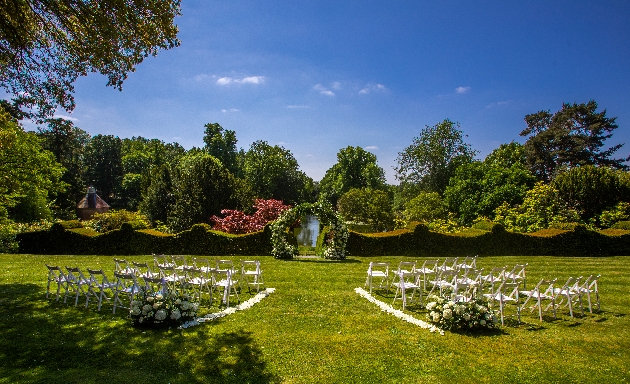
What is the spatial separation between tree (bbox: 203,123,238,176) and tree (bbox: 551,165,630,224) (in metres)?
38.8

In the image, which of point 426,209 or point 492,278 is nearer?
point 492,278

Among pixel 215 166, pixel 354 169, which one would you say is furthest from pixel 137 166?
pixel 215 166

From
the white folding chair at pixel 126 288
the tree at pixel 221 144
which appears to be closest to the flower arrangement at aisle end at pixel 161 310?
the white folding chair at pixel 126 288

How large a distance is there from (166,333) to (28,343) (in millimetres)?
2008

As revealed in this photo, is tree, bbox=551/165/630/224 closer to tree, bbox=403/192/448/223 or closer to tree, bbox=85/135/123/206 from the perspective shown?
tree, bbox=403/192/448/223

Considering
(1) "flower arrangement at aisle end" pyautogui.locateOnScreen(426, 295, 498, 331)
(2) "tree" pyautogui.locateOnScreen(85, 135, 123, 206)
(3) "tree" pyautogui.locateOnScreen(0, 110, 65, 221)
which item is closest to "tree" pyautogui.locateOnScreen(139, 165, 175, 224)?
(3) "tree" pyautogui.locateOnScreen(0, 110, 65, 221)

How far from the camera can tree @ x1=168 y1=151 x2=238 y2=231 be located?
81.7 ft

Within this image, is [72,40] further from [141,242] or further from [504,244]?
[504,244]

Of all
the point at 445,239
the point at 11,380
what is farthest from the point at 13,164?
the point at 445,239

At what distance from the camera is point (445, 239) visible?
1816 cm

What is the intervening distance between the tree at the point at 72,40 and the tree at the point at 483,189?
27830mm

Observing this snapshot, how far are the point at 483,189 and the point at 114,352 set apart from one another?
30.5m

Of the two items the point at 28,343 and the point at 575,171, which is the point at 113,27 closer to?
the point at 28,343

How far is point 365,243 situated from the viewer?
17828mm
